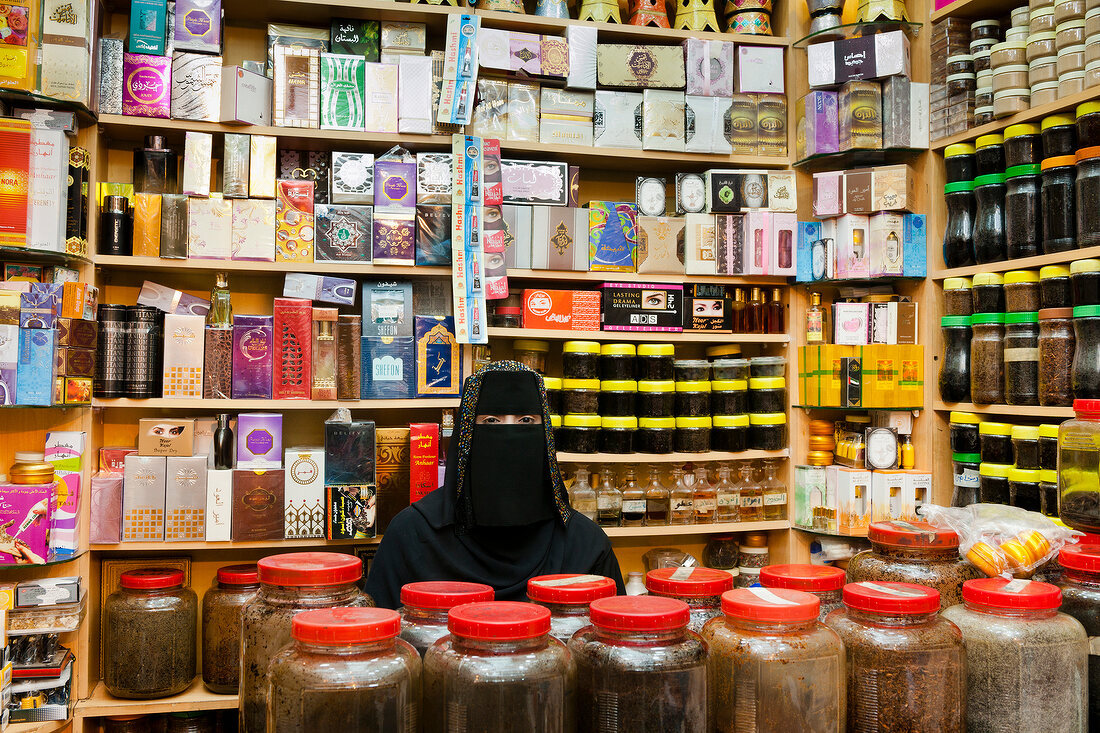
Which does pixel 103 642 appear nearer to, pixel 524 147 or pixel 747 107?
pixel 524 147

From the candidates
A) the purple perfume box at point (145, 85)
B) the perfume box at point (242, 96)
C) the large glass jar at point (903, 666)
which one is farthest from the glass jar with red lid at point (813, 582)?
the purple perfume box at point (145, 85)

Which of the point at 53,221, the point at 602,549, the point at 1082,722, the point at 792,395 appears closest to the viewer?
the point at 1082,722

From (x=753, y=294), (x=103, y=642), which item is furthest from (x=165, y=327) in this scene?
(x=753, y=294)

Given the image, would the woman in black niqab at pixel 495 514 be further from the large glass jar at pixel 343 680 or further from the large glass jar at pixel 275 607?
the large glass jar at pixel 343 680

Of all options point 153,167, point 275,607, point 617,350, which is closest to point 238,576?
point 153,167

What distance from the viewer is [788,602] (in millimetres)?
900

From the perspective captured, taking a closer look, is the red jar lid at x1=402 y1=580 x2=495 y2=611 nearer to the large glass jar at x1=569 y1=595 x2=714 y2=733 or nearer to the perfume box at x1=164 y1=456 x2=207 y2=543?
the large glass jar at x1=569 y1=595 x2=714 y2=733

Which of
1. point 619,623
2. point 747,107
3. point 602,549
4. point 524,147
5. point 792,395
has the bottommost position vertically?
point 602,549

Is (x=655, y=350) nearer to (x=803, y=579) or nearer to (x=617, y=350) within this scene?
(x=617, y=350)

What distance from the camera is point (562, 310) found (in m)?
3.09

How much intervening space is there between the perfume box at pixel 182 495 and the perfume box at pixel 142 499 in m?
0.02

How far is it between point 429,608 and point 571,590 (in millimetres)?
191

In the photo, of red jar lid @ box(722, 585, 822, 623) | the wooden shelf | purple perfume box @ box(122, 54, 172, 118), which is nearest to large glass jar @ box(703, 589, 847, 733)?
red jar lid @ box(722, 585, 822, 623)

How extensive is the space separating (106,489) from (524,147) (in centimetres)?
196
